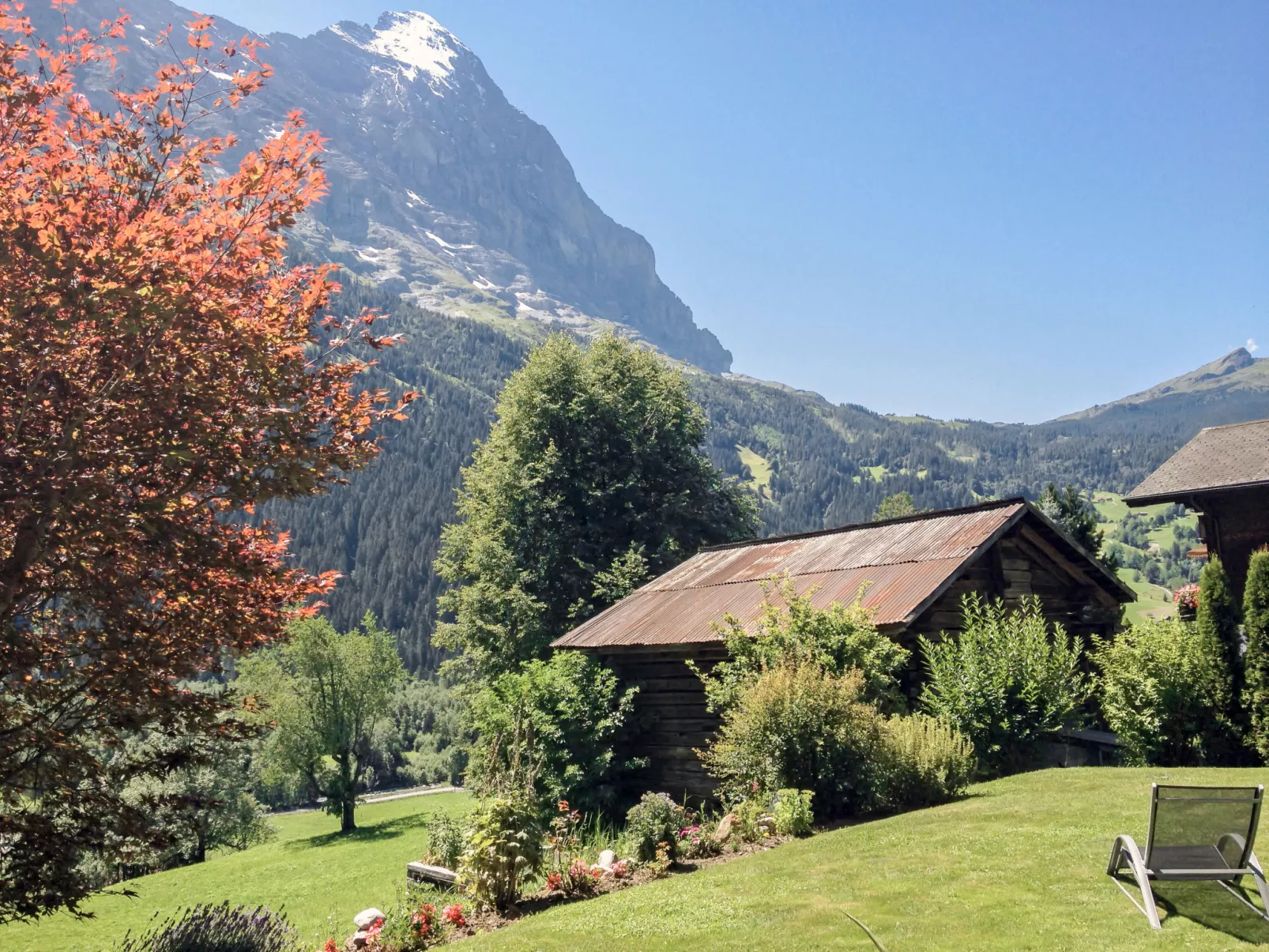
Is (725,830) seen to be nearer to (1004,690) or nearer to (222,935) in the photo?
(1004,690)

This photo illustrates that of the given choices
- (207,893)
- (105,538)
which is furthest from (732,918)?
(207,893)

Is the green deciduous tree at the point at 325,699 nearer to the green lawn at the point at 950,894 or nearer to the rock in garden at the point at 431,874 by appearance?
the rock in garden at the point at 431,874

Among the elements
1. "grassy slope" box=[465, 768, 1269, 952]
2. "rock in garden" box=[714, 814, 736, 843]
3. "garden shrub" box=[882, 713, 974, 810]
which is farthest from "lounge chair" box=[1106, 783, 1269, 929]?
"rock in garden" box=[714, 814, 736, 843]

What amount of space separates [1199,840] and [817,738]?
6023 millimetres

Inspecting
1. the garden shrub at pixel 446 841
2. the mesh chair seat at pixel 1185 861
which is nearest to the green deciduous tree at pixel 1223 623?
the mesh chair seat at pixel 1185 861

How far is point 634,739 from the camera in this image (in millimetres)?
20891

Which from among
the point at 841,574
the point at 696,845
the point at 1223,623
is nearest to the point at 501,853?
the point at 696,845

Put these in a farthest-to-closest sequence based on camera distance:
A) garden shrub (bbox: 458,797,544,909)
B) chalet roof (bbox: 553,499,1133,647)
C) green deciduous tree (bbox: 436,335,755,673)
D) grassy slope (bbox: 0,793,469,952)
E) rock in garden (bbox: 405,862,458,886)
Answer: green deciduous tree (bbox: 436,335,755,673), grassy slope (bbox: 0,793,469,952), chalet roof (bbox: 553,499,1133,647), rock in garden (bbox: 405,862,458,886), garden shrub (bbox: 458,797,544,909)

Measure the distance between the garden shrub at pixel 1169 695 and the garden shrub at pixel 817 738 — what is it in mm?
5608

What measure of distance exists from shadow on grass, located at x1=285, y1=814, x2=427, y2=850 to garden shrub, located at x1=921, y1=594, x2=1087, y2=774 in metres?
33.5

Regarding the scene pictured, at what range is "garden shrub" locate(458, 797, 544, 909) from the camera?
9945 mm

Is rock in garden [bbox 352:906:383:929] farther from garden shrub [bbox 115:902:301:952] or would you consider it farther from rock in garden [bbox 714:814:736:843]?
rock in garden [bbox 714:814:736:843]

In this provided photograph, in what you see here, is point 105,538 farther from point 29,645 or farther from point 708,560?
point 708,560

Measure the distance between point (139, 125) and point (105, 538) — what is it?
350 centimetres
